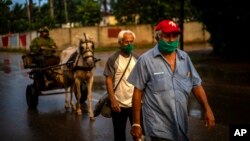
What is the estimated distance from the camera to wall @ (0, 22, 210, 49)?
4469 centimetres

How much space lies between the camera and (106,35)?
45.2 meters

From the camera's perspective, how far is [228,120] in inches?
442

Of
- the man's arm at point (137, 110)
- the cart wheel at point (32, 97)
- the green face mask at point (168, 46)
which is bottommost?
the cart wheel at point (32, 97)

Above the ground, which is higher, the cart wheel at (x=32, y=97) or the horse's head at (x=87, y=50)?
the horse's head at (x=87, y=50)

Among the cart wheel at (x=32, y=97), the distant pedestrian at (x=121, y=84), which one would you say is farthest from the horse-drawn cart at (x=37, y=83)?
the distant pedestrian at (x=121, y=84)

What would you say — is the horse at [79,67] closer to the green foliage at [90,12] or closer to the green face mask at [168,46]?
the green face mask at [168,46]

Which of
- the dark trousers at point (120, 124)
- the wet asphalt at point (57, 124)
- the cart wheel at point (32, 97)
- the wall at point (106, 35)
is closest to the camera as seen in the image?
the dark trousers at point (120, 124)

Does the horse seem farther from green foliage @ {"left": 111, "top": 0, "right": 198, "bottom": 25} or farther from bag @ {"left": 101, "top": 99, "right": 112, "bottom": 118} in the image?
green foliage @ {"left": 111, "top": 0, "right": 198, "bottom": 25}

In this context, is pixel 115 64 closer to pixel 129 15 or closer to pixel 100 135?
pixel 100 135

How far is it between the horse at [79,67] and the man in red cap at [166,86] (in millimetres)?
6255

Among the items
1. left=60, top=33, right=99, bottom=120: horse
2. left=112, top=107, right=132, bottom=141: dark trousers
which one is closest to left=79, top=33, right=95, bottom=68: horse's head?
left=60, top=33, right=99, bottom=120: horse

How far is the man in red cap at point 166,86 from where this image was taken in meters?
5.30

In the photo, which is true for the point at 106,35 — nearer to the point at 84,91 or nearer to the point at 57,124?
the point at 84,91

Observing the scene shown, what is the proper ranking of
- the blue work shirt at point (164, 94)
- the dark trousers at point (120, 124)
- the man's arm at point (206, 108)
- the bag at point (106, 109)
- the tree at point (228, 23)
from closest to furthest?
the blue work shirt at point (164, 94) < the man's arm at point (206, 108) < the dark trousers at point (120, 124) < the bag at point (106, 109) < the tree at point (228, 23)
